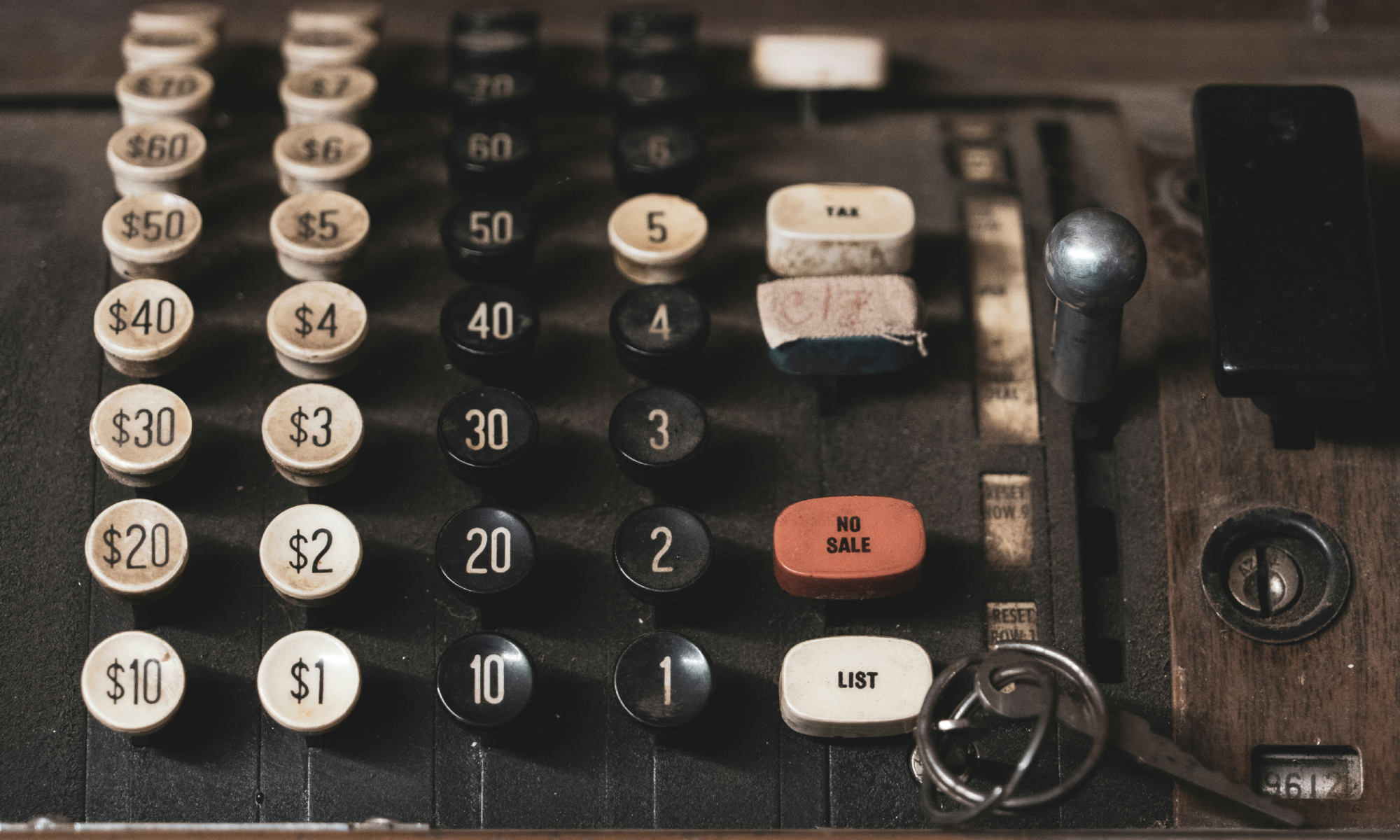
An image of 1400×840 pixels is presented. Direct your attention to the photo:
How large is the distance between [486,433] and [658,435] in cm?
17

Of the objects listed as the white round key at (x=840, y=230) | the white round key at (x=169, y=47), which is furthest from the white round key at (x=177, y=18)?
the white round key at (x=840, y=230)

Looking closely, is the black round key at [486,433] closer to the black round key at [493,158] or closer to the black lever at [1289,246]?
the black round key at [493,158]

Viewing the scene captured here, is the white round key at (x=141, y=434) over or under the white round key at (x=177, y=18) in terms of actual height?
under

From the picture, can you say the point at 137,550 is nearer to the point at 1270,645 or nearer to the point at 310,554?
the point at 310,554

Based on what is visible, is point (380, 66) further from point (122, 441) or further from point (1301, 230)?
point (1301, 230)

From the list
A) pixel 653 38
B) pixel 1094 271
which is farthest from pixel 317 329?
pixel 1094 271

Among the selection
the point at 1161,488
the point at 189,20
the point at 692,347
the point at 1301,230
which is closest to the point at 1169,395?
the point at 1161,488

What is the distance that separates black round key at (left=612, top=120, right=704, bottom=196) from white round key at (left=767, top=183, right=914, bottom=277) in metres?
0.11

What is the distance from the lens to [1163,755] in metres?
1.06

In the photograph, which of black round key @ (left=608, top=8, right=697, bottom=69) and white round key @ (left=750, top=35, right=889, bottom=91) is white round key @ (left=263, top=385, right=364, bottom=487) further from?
white round key @ (left=750, top=35, right=889, bottom=91)

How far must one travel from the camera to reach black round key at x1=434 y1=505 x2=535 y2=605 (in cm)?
110

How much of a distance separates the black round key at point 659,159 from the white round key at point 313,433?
16.0 inches

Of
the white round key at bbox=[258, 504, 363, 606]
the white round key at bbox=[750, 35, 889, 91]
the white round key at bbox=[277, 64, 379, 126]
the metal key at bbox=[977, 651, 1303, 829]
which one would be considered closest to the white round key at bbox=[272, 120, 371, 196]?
the white round key at bbox=[277, 64, 379, 126]

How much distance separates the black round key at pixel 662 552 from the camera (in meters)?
1.11
